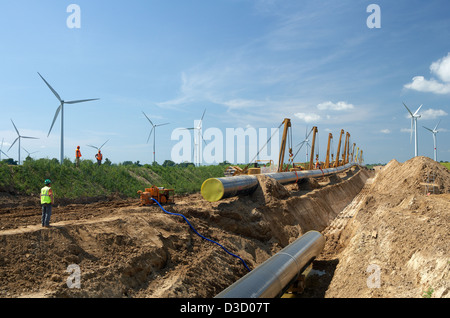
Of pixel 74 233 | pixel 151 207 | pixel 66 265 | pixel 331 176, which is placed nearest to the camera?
pixel 66 265

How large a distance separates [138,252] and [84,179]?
16.3m

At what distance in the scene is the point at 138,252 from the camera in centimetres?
863

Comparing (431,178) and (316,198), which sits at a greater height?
(431,178)

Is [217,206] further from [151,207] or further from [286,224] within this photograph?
[286,224]

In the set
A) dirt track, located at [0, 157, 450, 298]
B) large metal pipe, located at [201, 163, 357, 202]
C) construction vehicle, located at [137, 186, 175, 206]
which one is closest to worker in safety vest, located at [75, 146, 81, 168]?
dirt track, located at [0, 157, 450, 298]

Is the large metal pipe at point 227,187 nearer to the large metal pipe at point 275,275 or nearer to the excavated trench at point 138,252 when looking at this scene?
the excavated trench at point 138,252

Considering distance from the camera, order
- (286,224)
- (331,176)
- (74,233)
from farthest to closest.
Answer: (331,176)
(286,224)
(74,233)

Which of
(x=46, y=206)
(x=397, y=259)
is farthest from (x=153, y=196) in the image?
(x=397, y=259)

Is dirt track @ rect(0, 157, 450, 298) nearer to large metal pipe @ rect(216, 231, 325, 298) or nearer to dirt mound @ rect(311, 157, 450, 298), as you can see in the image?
dirt mound @ rect(311, 157, 450, 298)

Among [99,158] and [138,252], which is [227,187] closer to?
[138,252]
